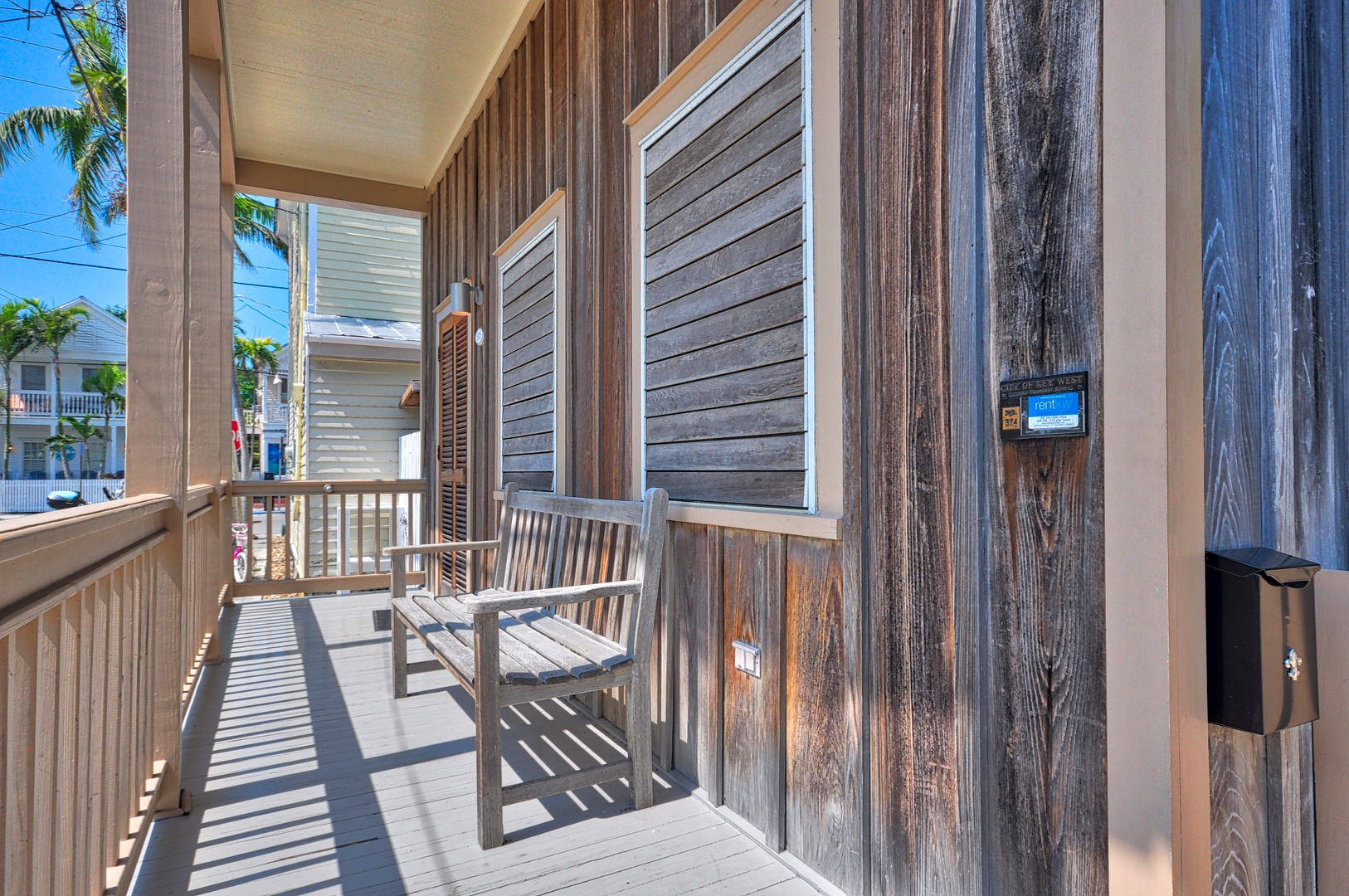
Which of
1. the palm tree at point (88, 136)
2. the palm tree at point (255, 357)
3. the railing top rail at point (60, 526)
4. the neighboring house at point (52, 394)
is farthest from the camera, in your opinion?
the palm tree at point (255, 357)

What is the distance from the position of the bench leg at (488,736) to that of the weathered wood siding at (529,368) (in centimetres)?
157

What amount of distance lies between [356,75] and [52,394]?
4.25 metres

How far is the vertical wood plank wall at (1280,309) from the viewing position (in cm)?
119

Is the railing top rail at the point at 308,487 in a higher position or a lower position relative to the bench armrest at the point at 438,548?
higher

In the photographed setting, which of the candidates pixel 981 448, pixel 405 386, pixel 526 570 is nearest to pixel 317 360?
pixel 405 386

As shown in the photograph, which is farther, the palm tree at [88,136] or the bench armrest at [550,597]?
the palm tree at [88,136]

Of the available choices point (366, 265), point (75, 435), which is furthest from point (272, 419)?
point (75, 435)

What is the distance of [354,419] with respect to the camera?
8602mm

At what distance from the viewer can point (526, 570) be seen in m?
3.09

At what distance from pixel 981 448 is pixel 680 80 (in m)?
1.72

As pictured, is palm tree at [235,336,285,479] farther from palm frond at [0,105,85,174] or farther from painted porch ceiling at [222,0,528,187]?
painted porch ceiling at [222,0,528,187]

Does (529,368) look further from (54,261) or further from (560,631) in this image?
(54,261)

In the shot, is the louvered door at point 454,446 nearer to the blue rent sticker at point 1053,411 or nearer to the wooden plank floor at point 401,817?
the wooden plank floor at point 401,817

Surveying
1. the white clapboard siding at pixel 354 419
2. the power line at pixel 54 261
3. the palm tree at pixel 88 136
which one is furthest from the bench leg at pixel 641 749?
the palm tree at pixel 88 136
